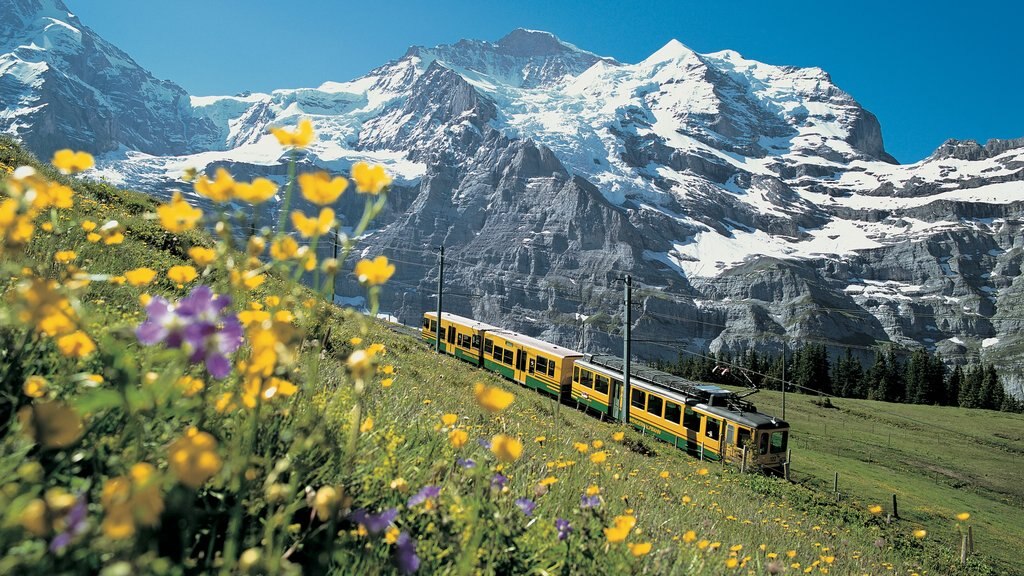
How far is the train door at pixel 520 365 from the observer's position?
31736mm

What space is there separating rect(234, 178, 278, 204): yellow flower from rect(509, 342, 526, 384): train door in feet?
101

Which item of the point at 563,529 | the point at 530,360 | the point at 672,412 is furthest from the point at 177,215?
the point at 530,360

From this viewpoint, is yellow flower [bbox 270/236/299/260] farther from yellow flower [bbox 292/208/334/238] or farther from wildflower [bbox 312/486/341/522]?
wildflower [bbox 312/486/341/522]

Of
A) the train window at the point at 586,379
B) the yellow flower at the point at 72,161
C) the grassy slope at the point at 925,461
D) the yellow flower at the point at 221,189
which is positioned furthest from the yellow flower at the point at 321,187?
the train window at the point at 586,379

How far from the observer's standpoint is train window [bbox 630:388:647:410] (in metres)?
26.4

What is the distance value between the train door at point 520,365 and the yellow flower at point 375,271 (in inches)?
1203

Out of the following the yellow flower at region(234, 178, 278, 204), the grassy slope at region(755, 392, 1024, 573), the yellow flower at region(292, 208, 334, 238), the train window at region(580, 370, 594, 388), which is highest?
the yellow flower at region(234, 178, 278, 204)

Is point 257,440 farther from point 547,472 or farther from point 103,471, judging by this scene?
point 547,472

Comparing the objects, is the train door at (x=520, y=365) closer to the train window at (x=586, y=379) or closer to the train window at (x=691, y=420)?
the train window at (x=586, y=379)

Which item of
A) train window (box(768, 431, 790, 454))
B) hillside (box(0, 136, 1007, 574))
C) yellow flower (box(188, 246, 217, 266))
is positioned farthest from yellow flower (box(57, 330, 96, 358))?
train window (box(768, 431, 790, 454))

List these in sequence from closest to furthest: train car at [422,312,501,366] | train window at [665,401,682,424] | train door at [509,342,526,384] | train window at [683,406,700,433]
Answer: train window at [683,406,700,433], train window at [665,401,682,424], train door at [509,342,526,384], train car at [422,312,501,366]

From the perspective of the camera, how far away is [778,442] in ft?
77.2

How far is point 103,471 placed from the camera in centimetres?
171

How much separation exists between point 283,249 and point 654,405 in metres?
26.1
